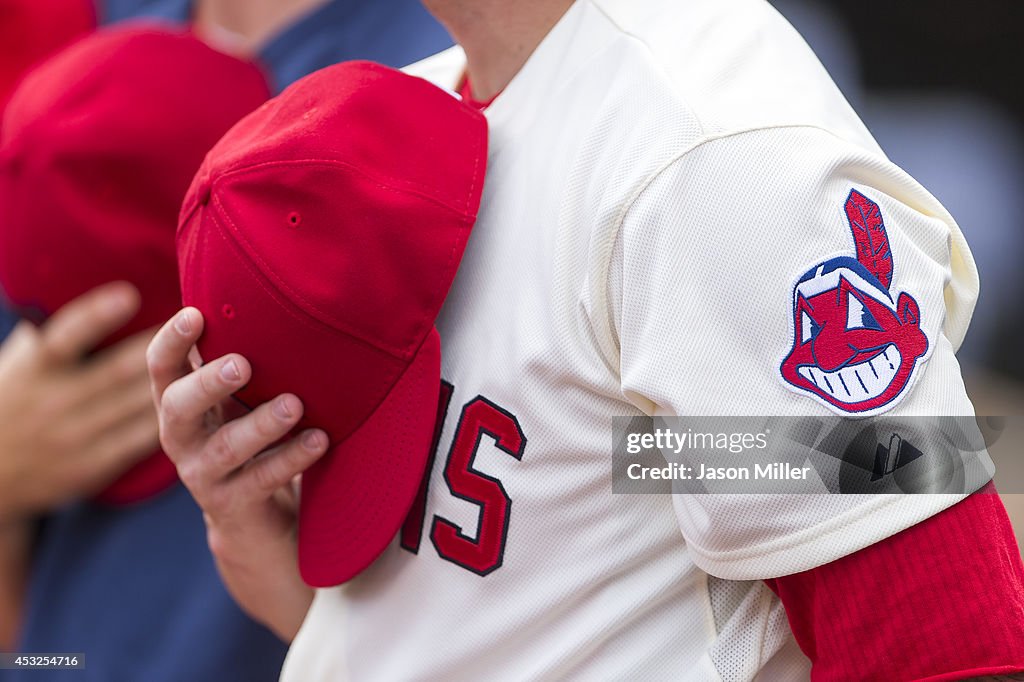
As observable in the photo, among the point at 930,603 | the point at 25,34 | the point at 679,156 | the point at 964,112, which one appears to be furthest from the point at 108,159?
the point at 964,112

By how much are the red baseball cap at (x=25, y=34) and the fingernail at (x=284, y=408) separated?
0.76 meters

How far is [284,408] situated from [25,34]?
810 mm

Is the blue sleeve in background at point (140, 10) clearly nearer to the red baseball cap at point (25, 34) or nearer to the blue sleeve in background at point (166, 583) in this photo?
the red baseball cap at point (25, 34)

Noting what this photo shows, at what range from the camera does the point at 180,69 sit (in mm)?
919

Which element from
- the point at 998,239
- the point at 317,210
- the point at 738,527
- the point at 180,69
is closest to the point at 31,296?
the point at 180,69

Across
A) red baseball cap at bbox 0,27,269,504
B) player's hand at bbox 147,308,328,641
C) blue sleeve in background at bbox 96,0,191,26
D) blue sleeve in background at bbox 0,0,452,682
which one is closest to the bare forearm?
blue sleeve in background at bbox 0,0,452,682

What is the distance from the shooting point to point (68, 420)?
40.4 inches

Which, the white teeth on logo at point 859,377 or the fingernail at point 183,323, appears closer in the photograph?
the white teeth on logo at point 859,377

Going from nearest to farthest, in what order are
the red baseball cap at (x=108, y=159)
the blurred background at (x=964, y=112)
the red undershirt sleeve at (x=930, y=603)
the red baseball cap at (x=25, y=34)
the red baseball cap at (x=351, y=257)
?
the red undershirt sleeve at (x=930, y=603)
the red baseball cap at (x=351, y=257)
the red baseball cap at (x=108, y=159)
the red baseball cap at (x=25, y=34)
the blurred background at (x=964, y=112)

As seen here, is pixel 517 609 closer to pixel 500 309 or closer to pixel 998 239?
pixel 500 309

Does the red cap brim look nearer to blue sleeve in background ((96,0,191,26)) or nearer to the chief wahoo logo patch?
the chief wahoo logo patch

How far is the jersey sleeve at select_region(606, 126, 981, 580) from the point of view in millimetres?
469

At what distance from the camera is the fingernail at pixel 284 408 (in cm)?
59

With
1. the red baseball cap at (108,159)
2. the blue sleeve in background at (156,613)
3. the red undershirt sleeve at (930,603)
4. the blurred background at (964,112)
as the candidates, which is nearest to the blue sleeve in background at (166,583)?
the blue sleeve in background at (156,613)
